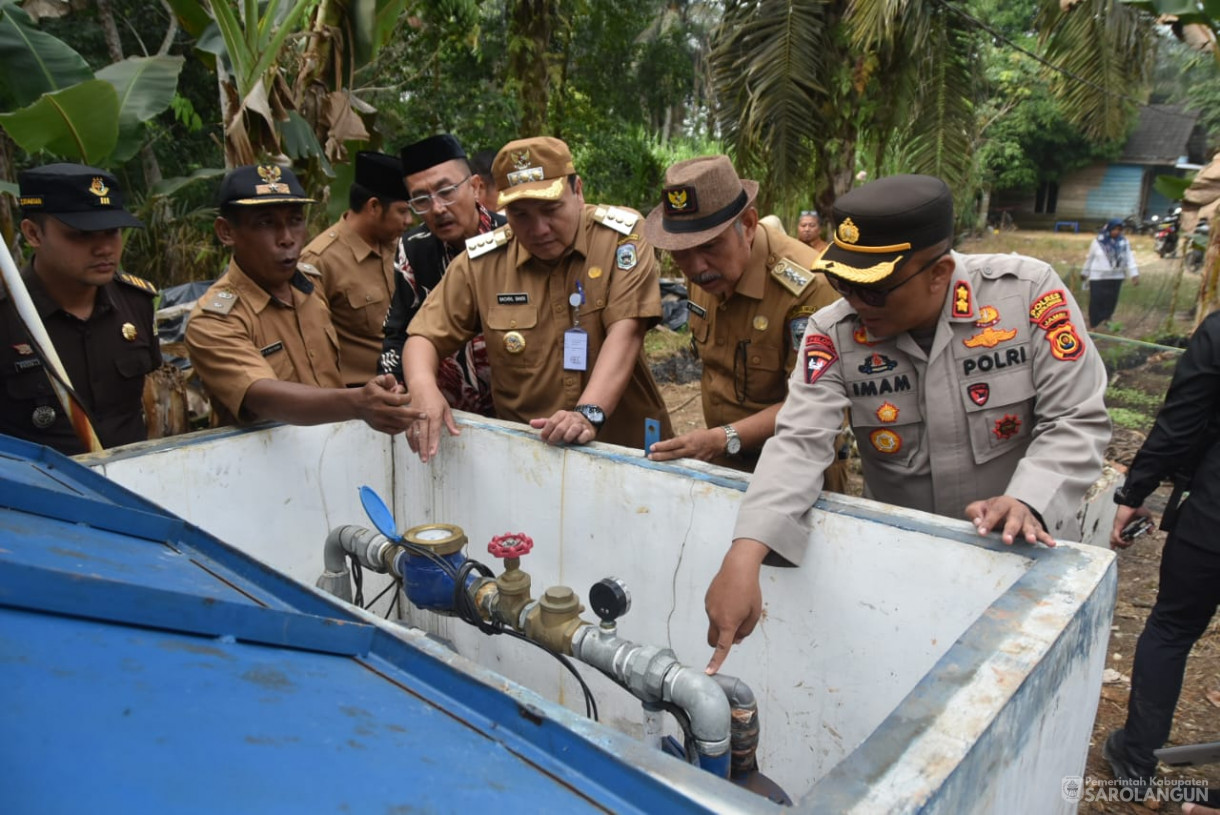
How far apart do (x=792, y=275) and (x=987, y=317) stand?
747mm

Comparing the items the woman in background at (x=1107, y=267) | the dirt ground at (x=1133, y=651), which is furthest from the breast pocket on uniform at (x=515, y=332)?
the woman in background at (x=1107, y=267)

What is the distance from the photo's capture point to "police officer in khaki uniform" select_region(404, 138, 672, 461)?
2.59m

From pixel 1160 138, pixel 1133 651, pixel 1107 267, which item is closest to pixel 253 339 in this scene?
pixel 1133 651

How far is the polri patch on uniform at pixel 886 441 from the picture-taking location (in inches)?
79.0

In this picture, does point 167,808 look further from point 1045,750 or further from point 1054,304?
point 1054,304

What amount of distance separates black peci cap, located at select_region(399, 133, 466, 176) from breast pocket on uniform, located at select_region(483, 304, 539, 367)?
745 millimetres

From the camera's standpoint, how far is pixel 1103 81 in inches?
245

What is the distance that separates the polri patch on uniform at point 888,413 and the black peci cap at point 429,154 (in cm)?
198

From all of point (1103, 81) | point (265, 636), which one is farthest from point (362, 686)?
point (1103, 81)

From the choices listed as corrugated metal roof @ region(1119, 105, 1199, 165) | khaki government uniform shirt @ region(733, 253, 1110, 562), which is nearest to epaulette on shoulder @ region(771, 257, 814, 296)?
khaki government uniform shirt @ region(733, 253, 1110, 562)

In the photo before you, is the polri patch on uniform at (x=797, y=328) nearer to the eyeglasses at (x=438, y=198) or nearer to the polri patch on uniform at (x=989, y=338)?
the polri patch on uniform at (x=989, y=338)

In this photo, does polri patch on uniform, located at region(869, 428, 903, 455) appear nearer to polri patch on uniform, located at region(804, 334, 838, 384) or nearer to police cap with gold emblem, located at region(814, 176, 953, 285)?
polri patch on uniform, located at region(804, 334, 838, 384)

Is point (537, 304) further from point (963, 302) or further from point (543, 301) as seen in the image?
point (963, 302)

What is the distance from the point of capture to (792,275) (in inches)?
99.6
